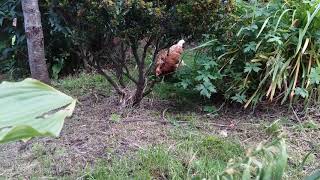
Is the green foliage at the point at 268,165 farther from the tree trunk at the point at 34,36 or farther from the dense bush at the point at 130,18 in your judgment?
A: the tree trunk at the point at 34,36

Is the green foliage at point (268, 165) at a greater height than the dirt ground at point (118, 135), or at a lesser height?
greater

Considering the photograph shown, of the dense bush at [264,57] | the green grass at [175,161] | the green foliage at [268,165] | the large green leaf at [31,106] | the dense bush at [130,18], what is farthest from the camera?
the dense bush at [264,57]

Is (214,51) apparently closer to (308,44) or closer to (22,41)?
(308,44)

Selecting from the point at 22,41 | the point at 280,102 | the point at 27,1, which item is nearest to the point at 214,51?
the point at 280,102

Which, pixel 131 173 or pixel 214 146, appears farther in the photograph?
pixel 214 146

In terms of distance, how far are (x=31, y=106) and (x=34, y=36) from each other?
2.56 meters

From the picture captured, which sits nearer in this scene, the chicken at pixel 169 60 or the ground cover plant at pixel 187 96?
the ground cover plant at pixel 187 96

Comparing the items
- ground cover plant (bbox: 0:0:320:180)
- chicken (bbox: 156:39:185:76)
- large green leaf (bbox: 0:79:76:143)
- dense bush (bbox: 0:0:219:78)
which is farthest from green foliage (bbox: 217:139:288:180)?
chicken (bbox: 156:39:185:76)

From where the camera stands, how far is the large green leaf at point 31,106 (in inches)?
29.8

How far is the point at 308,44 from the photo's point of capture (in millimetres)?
3195

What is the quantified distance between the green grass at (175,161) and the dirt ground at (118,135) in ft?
0.34

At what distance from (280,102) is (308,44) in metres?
0.46

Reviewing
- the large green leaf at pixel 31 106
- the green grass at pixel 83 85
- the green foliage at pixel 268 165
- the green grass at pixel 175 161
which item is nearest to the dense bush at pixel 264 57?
the green grass at pixel 175 161

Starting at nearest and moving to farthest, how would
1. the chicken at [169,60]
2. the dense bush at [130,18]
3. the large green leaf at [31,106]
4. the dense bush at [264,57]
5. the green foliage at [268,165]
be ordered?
the large green leaf at [31,106] → the green foliage at [268,165] → the dense bush at [130,18] → the dense bush at [264,57] → the chicken at [169,60]
